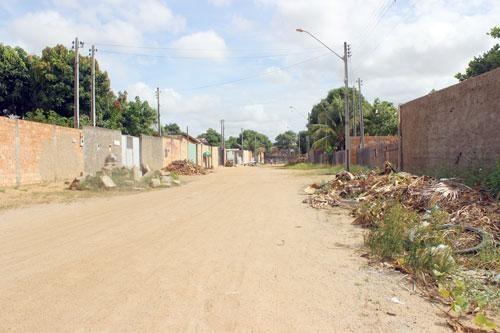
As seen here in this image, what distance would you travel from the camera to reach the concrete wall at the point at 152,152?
34.0 meters

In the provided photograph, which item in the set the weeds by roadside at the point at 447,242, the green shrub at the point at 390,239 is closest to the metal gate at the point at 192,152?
the weeds by roadside at the point at 447,242

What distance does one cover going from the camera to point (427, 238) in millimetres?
6188

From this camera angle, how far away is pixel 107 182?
1791cm

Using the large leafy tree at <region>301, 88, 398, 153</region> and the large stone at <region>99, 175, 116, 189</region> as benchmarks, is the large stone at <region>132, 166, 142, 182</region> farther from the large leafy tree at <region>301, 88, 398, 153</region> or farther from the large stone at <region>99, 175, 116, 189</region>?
the large leafy tree at <region>301, 88, 398, 153</region>

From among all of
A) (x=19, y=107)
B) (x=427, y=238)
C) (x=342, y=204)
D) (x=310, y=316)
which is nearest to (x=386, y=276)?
(x=427, y=238)

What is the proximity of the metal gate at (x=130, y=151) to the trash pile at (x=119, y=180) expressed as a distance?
8289mm

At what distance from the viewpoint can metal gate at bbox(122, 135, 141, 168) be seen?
29812 mm

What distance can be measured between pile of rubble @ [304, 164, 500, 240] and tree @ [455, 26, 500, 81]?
1342 centimetres

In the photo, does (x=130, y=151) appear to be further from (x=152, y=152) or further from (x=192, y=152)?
(x=192, y=152)

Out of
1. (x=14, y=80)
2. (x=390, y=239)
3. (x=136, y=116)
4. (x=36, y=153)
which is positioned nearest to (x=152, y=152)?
(x=136, y=116)

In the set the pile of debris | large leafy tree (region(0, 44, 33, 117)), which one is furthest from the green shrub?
large leafy tree (region(0, 44, 33, 117))

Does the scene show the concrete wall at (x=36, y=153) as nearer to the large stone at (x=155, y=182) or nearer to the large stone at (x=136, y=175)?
the large stone at (x=136, y=175)

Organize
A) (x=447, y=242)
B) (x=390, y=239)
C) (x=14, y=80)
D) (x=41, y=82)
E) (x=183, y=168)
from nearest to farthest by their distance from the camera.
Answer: (x=390, y=239)
(x=447, y=242)
(x=14, y=80)
(x=41, y=82)
(x=183, y=168)

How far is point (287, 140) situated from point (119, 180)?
112810 millimetres
